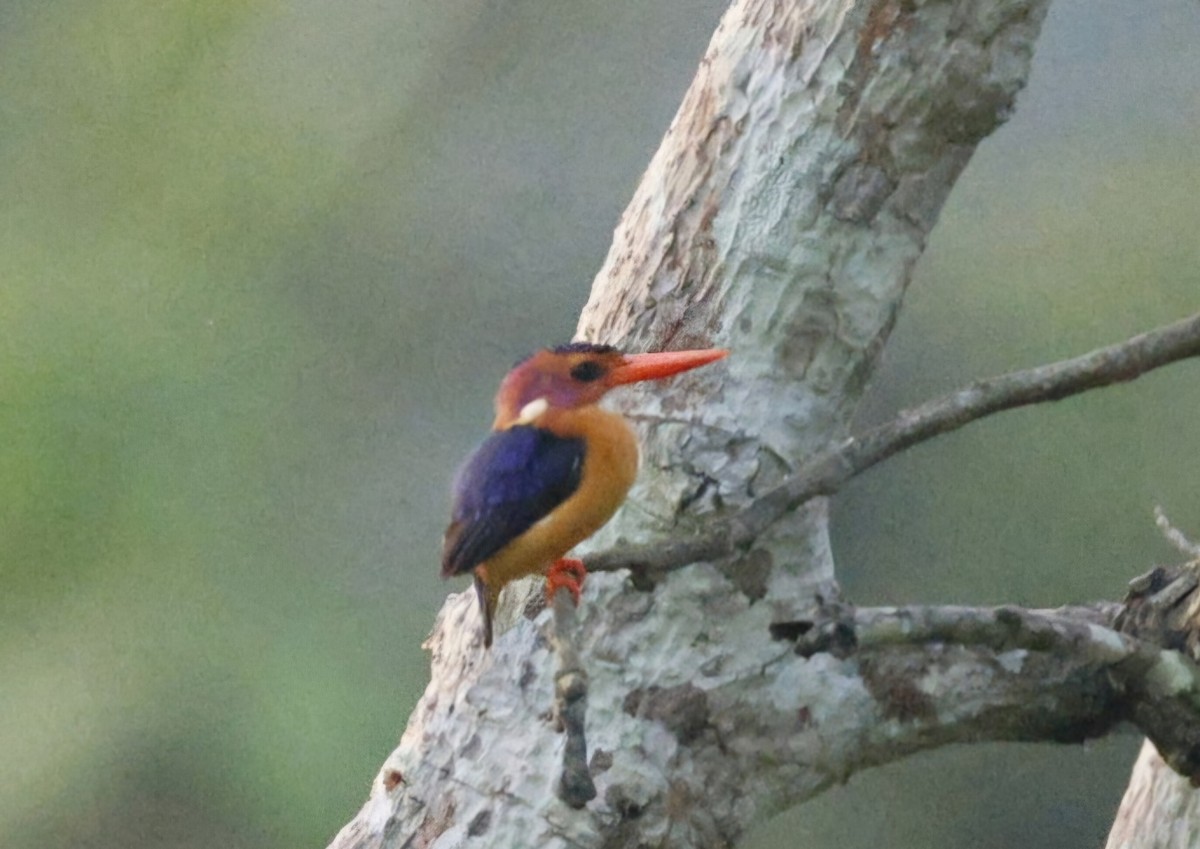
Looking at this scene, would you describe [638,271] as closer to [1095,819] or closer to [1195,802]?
[1195,802]

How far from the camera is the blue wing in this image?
0.99m

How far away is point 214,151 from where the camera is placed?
7.52ft

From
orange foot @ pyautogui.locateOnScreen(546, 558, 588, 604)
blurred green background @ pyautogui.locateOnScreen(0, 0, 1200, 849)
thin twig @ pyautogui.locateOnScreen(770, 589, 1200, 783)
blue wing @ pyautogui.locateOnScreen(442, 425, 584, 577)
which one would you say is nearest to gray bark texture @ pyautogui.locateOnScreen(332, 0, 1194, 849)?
thin twig @ pyautogui.locateOnScreen(770, 589, 1200, 783)

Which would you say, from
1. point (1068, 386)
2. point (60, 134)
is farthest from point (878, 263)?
point (60, 134)

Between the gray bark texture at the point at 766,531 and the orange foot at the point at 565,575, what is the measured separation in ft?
0.42

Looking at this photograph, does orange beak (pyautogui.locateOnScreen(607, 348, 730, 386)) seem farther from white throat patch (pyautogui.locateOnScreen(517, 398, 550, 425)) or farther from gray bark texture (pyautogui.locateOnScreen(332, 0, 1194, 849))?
gray bark texture (pyautogui.locateOnScreen(332, 0, 1194, 849))

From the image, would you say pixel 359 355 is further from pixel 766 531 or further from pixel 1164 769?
pixel 1164 769

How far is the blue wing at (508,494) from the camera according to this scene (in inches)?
39.1

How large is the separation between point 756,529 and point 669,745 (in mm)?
351

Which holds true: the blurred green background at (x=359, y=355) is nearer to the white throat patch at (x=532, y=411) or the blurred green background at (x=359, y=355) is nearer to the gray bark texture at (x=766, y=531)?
the gray bark texture at (x=766, y=531)

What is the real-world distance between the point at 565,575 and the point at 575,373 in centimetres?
15

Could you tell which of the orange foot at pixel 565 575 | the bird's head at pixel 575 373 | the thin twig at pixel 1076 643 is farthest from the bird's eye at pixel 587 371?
the thin twig at pixel 1076 643

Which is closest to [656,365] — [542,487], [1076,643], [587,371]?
[587,371]

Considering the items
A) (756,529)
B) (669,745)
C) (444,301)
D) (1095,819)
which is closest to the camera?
(756,529)
